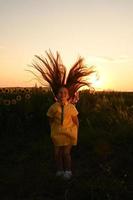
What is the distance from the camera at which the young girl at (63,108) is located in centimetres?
797

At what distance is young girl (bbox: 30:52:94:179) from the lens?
314 inches

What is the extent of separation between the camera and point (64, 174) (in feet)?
25.6

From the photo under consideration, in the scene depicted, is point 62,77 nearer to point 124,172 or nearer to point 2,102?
point 124,172

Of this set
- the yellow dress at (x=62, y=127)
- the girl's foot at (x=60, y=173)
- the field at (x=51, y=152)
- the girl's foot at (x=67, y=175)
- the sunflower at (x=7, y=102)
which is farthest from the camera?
the sunflower at (x=7, y=102)

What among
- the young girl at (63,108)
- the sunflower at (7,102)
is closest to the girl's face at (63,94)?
the young girl at (63,108)

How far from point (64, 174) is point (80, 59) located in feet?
6.50

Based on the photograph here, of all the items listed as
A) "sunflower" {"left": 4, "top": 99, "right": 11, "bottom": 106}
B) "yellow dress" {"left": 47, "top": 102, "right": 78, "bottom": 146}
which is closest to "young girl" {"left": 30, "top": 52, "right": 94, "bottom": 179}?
"yellow dress" {"left": 47, "top": 102, "right": 78, "bottom": 146}

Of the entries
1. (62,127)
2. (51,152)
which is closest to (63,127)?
(62,127)

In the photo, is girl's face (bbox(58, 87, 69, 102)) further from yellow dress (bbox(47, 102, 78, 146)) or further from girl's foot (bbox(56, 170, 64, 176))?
girl's foot (bbox(56, 170, 64, 176))

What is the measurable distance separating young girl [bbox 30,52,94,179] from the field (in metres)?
0.35

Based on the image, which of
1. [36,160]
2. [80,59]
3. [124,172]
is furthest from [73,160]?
[80,59]

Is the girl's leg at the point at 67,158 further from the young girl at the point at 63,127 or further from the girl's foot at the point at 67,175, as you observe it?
the girl's foot at the point at 67,175

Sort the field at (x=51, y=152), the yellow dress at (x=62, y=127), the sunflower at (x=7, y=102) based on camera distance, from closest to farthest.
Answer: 1. the field at (x=51, y=152)
2. the yellow dress at (x=62, y=127)
3. the sunflower at (x=7, y=102)

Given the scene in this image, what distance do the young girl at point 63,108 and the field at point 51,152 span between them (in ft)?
1.14
